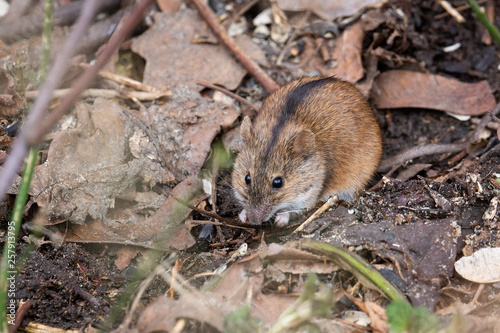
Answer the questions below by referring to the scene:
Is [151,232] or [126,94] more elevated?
[126,94]

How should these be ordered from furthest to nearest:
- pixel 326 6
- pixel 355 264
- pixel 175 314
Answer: pixel 326 6 < pixel 355 264 < pixel 175 314

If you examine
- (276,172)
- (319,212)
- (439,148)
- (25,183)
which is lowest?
(439,148)

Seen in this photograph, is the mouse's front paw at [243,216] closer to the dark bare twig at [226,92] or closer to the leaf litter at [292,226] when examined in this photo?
the leaf litter at [292,226]

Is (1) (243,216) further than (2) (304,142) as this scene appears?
Yes

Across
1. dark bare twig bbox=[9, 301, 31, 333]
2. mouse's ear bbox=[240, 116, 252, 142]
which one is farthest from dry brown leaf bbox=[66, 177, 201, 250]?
mouse's ear bbox=[240, 116, 252, 142]

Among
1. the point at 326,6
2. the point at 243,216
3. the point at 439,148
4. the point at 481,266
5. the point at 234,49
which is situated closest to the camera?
the point at 481,266

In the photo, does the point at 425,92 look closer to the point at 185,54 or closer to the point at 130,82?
the point at 185,54

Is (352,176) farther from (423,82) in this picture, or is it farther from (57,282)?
(57,282)

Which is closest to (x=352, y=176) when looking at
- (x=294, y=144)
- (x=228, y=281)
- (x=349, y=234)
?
(x=294, y=144)

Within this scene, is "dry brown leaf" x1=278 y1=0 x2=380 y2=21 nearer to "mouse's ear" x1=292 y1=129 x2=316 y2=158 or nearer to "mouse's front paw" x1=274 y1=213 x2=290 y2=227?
"mouse's ear" x1=292 y1=129 x2=316 y2=158

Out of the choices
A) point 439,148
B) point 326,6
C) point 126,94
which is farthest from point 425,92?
point 126,94
